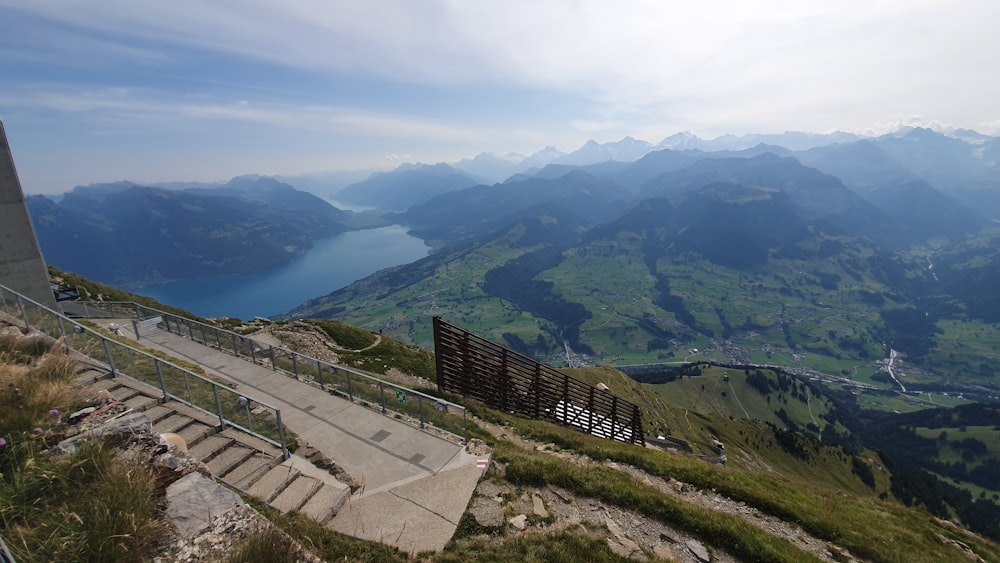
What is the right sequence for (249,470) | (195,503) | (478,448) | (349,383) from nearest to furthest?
(195,503) → (249,470) → (478,448) → (349,383)

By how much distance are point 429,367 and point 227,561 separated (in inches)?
1413

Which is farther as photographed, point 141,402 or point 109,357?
point 109,357

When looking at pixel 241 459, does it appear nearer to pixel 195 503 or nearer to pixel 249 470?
pixel 249 470

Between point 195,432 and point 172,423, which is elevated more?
point 172,423

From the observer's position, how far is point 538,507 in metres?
11.5

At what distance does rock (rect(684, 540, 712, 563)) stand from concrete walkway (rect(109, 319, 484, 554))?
6.31 metres

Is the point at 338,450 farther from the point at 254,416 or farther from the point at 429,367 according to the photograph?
the point at 429,367

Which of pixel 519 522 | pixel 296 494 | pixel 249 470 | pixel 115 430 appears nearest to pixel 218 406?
pixel 249 470

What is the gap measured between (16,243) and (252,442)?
2295 cm

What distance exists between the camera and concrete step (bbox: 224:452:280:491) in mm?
10688

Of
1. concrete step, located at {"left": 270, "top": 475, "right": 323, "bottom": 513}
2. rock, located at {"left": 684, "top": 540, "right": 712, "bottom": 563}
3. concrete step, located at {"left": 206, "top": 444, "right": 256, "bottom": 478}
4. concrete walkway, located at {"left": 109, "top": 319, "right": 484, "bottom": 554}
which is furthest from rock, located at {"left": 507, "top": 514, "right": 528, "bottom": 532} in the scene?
concrete step, located at {"left": 206, "top": 444, "right": 256, "bottom": 478}

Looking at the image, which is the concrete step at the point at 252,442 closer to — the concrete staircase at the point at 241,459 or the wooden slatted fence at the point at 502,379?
the concrete staircase at the point at 241,459

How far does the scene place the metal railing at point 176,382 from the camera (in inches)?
497

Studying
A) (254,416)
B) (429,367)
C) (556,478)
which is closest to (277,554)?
(254,416)
